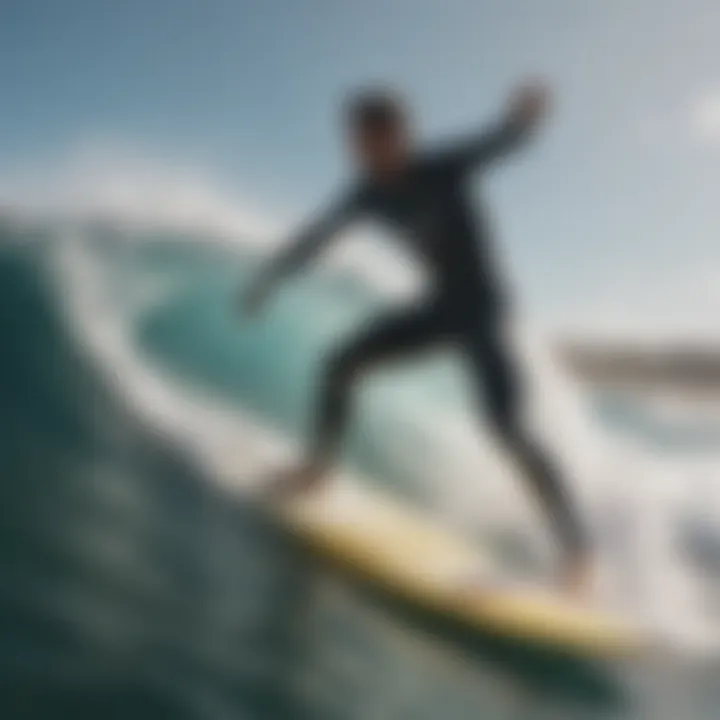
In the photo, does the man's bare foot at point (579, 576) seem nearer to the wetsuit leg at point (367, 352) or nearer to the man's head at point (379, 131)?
the wetsuit leg at point (367, 352)

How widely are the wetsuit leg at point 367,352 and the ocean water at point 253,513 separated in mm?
18

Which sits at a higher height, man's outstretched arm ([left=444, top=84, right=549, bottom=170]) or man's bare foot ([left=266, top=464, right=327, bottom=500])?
man's outstretched arm ([left=444, top=84, right=549, bottom=170])

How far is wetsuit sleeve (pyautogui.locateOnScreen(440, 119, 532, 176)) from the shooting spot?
1.46 m

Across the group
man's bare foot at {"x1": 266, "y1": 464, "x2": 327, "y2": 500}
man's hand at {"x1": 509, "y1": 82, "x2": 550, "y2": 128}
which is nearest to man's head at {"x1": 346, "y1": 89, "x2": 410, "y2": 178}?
man's hand at {"x1": 509, "y1": 82, "x2": 550, "y2": 128}

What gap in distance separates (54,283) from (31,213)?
8 cm

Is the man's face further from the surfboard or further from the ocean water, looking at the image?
the surfboard

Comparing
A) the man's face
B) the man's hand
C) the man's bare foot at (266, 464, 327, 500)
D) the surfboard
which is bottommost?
the surfboard

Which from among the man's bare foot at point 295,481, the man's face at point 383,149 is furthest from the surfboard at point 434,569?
the man's face at point 383,149

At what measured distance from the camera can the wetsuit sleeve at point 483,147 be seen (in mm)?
1457

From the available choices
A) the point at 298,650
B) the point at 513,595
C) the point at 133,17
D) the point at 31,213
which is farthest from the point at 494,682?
the point at 133,17

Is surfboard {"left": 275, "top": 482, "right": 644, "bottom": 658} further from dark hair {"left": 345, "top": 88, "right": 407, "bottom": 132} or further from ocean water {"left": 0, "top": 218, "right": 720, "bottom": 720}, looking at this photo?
dark hair {"left": 345, "top": 88, "right": 407, "bottom": 132}

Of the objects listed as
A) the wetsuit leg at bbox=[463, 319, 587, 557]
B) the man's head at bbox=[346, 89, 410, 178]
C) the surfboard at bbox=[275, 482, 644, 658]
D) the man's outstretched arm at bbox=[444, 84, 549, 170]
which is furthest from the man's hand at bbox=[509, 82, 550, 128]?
the surfboard at bbox=[275, 482, 644, 658]

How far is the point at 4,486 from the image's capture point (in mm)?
1422

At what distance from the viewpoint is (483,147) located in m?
1.46
